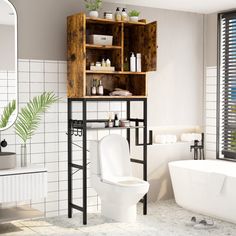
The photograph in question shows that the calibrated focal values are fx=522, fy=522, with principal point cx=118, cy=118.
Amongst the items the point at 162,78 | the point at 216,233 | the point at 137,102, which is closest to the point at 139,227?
the point at 216,233

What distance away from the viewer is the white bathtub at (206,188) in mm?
5492

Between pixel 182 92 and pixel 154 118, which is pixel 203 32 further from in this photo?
pixel 154 118

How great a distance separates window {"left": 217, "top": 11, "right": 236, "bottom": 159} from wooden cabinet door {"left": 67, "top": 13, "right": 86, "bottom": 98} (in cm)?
220

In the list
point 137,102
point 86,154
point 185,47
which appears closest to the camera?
point 86,154

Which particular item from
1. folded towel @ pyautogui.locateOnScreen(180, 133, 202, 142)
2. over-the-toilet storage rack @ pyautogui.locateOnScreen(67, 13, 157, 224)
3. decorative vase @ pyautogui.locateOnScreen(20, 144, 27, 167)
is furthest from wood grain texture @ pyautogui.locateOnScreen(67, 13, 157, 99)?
folded towel @ pyautogui.locateOnScreen(180, 133, 202, 142)

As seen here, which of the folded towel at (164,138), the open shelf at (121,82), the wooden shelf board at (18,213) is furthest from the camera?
the folded towel at (164,138)

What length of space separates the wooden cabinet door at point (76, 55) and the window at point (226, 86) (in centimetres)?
220

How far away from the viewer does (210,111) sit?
7.00 m

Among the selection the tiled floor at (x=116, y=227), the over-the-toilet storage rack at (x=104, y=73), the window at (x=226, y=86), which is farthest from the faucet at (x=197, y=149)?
the tiled floor at (x=116, y=227)

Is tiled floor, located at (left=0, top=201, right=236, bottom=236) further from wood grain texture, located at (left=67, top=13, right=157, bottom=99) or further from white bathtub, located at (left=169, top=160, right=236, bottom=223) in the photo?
wood grain texture, located at (left=67, top=13, right=157, bottom=99)

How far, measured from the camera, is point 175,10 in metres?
6.72

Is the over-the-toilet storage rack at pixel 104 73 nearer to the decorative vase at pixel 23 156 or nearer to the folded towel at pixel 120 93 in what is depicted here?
the folded towel at pixel 120 93

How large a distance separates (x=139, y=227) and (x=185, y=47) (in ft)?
8.59

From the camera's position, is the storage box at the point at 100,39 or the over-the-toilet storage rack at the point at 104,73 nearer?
the over-the-toilet storage rack at the point at 104,73
